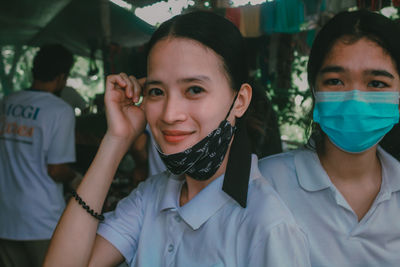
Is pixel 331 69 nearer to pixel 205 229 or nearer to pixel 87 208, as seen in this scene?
pixel 205 229

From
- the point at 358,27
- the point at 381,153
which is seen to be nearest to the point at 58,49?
the point at 358,27

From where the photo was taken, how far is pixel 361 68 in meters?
1.59

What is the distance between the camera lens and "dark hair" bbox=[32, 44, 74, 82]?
118 inches

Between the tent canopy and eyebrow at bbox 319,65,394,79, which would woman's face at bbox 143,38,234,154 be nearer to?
eyebrow at bbox 319,65,394,79

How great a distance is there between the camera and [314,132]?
1949mm

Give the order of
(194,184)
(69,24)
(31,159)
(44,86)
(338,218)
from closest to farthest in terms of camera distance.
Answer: (194,184)
(338,218)
(31,159)
(44,86)
(69,24)

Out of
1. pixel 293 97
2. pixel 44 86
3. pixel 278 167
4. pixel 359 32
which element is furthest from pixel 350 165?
pixel 293 97

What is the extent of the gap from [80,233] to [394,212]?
1377 millimetres

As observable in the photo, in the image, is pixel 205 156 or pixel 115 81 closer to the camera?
pixel 205 156

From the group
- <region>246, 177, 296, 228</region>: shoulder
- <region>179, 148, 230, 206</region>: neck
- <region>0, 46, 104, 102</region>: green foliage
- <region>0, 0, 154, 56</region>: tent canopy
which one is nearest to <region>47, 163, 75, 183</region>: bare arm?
<region>179, 148, 230, 206</region>: neck

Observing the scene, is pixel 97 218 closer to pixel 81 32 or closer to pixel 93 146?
pixel 93 146

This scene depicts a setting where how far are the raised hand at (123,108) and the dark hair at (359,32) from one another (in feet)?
2.93

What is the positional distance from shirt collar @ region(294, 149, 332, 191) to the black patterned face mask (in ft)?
1.63

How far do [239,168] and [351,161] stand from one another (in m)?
0.69
